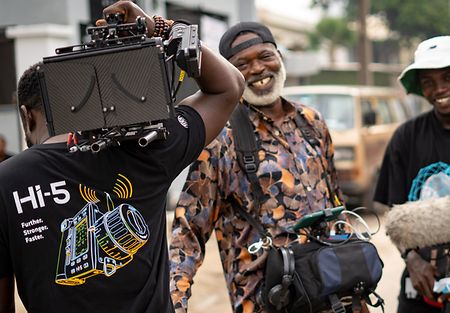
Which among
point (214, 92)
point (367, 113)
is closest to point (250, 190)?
point (214, 92)

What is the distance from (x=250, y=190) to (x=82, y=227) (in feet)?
3.71

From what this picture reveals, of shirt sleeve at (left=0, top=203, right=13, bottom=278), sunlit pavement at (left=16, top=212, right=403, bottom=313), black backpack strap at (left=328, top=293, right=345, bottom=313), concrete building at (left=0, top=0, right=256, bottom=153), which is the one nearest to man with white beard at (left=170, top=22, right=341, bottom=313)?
black backpack strap at (left=328, top=293, right=345, bottom=313)

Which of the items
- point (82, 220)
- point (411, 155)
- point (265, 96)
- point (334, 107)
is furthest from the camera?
point (334, 107)

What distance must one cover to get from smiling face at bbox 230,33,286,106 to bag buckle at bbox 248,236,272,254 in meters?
0.63

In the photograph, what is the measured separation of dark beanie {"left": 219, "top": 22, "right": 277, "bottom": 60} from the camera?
11.6 feet

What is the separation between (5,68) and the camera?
363 inches

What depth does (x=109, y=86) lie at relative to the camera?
7.13ft

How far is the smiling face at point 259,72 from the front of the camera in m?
3.48

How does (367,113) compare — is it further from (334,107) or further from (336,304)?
(336,304)

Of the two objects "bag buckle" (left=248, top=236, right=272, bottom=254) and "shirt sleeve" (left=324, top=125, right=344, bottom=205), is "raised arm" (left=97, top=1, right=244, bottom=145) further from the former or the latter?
"shirt sleeve" (left=324, top=125, right=344, bottom=205)

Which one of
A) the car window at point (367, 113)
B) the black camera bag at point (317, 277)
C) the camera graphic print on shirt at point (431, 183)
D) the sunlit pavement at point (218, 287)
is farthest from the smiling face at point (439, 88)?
the car window at point (367, 113)

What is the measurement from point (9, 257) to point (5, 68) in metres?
7.33

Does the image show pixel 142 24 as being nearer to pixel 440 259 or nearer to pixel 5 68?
pixel 440 259

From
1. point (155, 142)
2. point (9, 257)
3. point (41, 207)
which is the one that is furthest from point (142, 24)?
point (9, 257)
